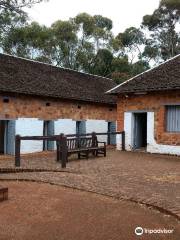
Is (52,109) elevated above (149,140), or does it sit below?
above

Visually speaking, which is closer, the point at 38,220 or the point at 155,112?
the point at 38,220

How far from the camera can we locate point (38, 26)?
126 feet

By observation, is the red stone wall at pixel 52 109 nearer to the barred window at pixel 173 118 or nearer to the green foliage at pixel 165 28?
the barred window at pixel 173 118

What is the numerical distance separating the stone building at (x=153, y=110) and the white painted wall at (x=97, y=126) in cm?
327

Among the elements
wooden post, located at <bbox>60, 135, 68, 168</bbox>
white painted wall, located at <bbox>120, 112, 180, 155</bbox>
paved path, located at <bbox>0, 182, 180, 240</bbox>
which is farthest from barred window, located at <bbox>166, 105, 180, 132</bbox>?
paved path, located at <bbox>0, 182, 180, 240</bbox>

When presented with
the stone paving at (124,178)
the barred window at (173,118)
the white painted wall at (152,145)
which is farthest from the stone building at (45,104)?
the barred window at (173,118)

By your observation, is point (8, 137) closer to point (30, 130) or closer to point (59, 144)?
point (30, 130)

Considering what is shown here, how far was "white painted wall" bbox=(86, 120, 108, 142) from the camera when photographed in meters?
23.1

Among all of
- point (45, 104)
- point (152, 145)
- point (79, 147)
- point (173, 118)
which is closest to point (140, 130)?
point (152, 145)

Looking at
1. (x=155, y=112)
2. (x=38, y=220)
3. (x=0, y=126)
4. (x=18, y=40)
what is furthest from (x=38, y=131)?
(x=18, y=40)

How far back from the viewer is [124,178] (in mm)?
10711

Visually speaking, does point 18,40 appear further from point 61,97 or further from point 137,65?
point 61,97

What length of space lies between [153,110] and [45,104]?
216 inches

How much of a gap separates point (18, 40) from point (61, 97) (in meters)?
19.6
